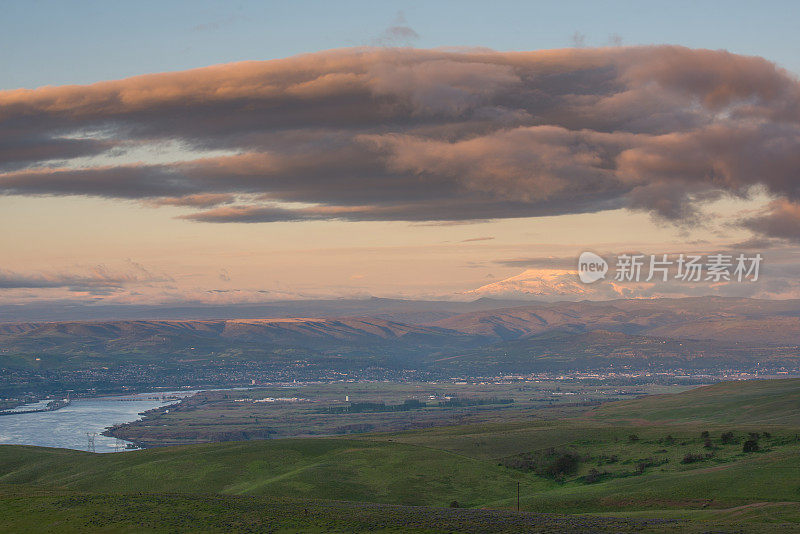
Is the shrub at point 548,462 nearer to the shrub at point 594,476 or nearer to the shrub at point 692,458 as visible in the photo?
the shrub at point 594,476

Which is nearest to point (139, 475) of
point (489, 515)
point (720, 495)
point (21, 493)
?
point (21, 493)

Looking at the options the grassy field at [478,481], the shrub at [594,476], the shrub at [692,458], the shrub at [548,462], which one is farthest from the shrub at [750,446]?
the shrub at [548,462]

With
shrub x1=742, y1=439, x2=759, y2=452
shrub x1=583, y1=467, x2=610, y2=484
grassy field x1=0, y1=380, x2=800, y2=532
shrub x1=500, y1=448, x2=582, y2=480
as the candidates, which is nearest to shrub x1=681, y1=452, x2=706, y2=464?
grassy field x1=0, y1=380, x2=800, y2=532

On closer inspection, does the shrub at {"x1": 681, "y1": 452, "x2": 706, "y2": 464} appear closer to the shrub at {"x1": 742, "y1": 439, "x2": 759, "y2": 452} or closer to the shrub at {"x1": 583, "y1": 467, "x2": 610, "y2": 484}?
the shrub at {"x1": 742, "y1": 439, "x2": 759, "y2": 452}

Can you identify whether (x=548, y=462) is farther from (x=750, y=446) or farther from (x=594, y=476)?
(x=750, y=446)

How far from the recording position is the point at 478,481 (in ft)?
540

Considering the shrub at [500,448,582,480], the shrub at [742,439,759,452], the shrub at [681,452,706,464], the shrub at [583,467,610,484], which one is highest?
the shrub at [742,439,759,452]

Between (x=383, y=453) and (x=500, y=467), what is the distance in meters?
27.4

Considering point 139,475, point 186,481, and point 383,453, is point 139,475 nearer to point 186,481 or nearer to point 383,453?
point 186,481

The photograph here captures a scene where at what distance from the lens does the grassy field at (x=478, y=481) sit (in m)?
110

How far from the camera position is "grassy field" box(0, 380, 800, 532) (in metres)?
110

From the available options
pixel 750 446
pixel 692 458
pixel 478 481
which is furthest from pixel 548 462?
pixel 750 446

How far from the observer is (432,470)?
564ft

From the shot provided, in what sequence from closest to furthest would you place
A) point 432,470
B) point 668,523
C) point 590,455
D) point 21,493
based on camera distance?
point 668,523
point 21,493
point 432,470
point 590,455
